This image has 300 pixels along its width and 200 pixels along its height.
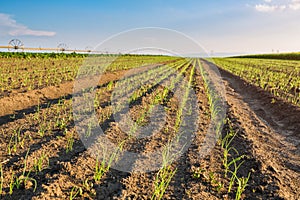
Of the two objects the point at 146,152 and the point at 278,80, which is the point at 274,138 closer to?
the point at 146,152

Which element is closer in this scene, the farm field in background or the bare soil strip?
the farm field in background

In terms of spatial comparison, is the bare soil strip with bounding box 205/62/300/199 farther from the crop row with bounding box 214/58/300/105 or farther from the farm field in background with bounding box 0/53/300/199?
the crop row with bounding box 214/58/300/105

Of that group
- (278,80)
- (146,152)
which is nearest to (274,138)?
(146,152)

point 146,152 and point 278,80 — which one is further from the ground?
point 278,80

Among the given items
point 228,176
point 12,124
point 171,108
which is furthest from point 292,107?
point 12,124

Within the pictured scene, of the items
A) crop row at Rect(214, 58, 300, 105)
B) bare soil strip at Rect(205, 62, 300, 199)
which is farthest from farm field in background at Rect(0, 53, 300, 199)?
crop row at Rect(214, 58, 300, 105)

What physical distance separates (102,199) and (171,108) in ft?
10.9

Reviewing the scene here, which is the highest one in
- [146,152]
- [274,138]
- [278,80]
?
[278,80]

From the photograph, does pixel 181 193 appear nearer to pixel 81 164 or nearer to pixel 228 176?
pixel 228 176

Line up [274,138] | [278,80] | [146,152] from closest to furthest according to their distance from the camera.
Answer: [146,152]
[274,138]
[278,80]

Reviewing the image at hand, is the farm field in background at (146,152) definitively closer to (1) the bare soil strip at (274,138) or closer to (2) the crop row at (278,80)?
(1) the bare soil strip at (274,138)

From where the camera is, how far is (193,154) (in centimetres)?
353

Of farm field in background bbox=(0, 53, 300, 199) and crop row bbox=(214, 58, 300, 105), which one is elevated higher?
crop row bbox=(214, 58, 300, 105)

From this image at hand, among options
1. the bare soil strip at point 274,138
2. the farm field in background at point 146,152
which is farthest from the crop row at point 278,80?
the farm field in background at point 146,152
